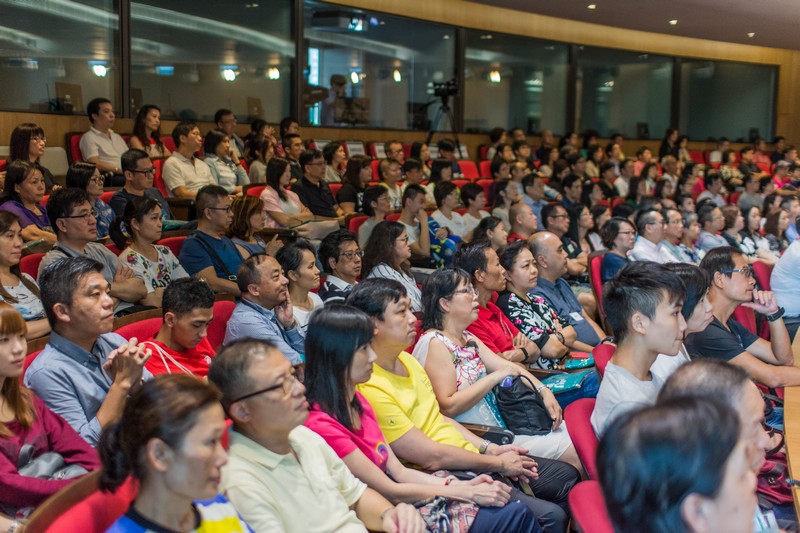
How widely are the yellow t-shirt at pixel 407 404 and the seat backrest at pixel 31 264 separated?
1.79m

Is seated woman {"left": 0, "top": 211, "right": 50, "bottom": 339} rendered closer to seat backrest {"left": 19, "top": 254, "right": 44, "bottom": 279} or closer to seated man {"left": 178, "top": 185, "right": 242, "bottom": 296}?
seat backrest {"left": 19, "top": 254, "right": 44, "bottom": 279}

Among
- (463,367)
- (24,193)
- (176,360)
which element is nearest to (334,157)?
(24,193)

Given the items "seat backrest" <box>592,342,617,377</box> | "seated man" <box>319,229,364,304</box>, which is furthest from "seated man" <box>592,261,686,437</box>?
"seated man" <box>319,229,364,304</box>

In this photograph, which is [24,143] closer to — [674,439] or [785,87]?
[674,439]

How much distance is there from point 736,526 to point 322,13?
8.81 metres

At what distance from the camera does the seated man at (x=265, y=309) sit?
3.38 m

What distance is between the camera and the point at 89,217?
3873 millimetres

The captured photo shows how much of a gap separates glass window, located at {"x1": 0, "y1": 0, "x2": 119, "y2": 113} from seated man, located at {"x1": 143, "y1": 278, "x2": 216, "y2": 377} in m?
4.42

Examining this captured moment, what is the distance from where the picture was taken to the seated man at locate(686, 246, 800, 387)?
11.5ft

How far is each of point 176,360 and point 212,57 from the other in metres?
6.19

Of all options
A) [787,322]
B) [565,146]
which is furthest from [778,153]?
[787,322]

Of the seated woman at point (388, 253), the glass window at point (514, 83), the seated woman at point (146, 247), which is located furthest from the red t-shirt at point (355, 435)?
the glass window at point (514, 83)

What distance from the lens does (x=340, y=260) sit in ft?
14.2

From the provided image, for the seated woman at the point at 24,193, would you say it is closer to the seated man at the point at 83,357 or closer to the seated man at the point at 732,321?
the seated man at the point at 83,357
